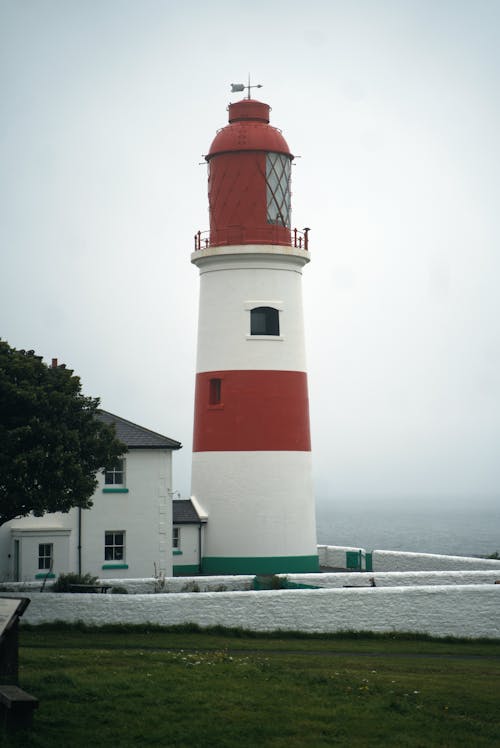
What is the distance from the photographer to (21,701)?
12.8 metres

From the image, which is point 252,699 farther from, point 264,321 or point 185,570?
Result: point 264,321

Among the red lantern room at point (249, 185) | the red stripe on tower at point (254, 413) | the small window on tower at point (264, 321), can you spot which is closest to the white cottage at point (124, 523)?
the red stripe on tower at point (254, 413)

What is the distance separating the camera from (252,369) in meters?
32.8

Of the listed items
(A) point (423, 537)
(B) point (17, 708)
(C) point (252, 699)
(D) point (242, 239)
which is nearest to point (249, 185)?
(D) point (242, 239)

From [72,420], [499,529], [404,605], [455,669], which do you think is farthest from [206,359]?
[499,529]

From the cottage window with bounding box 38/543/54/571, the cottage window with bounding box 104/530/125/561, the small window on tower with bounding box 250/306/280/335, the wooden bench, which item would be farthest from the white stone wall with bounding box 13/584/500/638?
the wooden bench

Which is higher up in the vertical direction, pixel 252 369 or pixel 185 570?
pixel 252 369

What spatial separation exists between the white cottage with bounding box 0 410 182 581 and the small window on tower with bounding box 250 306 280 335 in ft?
13.9

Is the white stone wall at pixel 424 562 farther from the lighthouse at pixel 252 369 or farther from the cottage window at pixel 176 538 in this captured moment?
the cottage window at pixel 176 538

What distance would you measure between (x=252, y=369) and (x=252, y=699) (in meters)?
18.1

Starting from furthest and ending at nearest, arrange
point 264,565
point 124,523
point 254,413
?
point 254,413, point 264,565, point 124,523

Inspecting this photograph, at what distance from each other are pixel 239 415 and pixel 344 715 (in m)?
18.1

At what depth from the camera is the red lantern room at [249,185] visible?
3325cm

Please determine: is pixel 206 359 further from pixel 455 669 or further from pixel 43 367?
pixel 455 669
